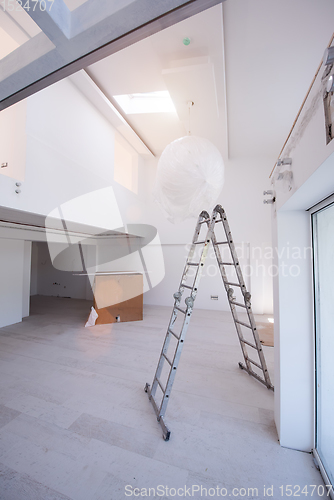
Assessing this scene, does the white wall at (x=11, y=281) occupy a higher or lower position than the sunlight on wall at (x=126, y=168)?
lower

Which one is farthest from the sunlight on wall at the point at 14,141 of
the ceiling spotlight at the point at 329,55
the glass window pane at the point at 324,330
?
the glass window pane at the point at 324,330

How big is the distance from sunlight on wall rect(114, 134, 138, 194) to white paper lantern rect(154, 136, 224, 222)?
3303mm

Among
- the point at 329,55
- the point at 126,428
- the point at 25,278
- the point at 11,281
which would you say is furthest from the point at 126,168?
the point at 329,55

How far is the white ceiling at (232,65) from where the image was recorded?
219 cm

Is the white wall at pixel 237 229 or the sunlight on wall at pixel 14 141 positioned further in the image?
the white wall at pixel 237 229

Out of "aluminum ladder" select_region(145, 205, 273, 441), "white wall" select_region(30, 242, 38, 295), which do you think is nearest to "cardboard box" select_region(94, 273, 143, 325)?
"aluminum ladder" select_region(145, 205, 273, 441)

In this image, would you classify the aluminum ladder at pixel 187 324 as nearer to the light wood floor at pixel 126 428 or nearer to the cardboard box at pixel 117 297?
the light wood floor at pixel 126 428

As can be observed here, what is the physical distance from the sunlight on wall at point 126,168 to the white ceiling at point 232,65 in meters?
1.25

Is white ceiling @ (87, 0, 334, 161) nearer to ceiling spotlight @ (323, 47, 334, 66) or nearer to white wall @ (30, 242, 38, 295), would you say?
ceiling spotlight @ (323, 47, 334, 66)

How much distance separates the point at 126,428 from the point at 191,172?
1949mm

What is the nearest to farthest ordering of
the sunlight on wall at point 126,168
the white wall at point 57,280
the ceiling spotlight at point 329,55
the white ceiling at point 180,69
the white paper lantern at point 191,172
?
1. the ceiling spotlight at point 329,55
2. the white paper lantern at point 191,172
3. the white ceiling at point 180,69
4. the sunlight on wall at point 126,168
5. the white wall at point 57,280

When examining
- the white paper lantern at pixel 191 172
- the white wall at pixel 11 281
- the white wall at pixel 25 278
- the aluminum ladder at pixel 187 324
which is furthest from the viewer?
the white wall at pixel 25 278

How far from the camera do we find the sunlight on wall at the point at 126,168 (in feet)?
17.0

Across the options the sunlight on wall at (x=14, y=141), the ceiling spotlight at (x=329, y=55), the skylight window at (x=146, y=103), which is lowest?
the ceiling spotlight at (x=329, y=55)
